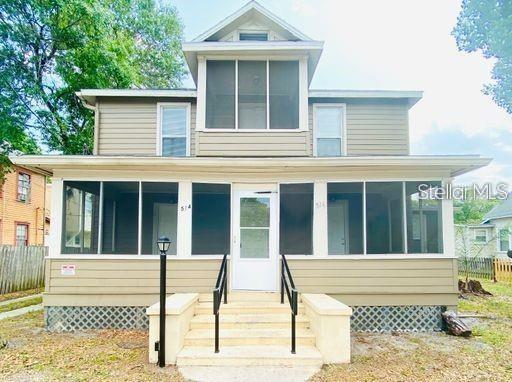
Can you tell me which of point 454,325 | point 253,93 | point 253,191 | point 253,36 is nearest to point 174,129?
point 253,93

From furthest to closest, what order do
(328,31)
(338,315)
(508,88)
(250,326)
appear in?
(328,31) < (508,88) < (250,326) < (338,315)

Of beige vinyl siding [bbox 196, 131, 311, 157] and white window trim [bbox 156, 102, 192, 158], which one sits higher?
white window trim [bbox 156, 102, 192, 158]

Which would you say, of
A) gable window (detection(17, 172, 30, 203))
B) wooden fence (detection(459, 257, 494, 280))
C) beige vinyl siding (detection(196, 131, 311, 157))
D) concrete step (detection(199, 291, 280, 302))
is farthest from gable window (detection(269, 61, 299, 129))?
gable window (detection(17, 172, 30, 203))

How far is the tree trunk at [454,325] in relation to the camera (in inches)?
250

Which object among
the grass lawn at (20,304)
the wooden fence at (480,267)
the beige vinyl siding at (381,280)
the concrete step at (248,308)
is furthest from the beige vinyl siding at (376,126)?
the grass lawn at (20,304)

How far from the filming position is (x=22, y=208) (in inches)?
680

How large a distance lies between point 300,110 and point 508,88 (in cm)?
1254

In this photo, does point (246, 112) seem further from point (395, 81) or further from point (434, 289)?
point (395, 81)

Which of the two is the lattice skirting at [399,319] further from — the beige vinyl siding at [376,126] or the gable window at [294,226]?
the beige vinyl siding at [376,126]

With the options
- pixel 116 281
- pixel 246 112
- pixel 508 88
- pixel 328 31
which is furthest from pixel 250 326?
pixel 328 31

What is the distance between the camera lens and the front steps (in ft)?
16.3

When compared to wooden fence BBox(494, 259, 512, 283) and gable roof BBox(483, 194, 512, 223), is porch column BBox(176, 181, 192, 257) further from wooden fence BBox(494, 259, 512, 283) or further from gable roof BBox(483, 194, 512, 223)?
gable roof BBox(483, 194, 512, 223)

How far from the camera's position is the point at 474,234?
21.4 m

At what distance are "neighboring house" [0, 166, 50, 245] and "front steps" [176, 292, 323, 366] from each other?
1262cm
